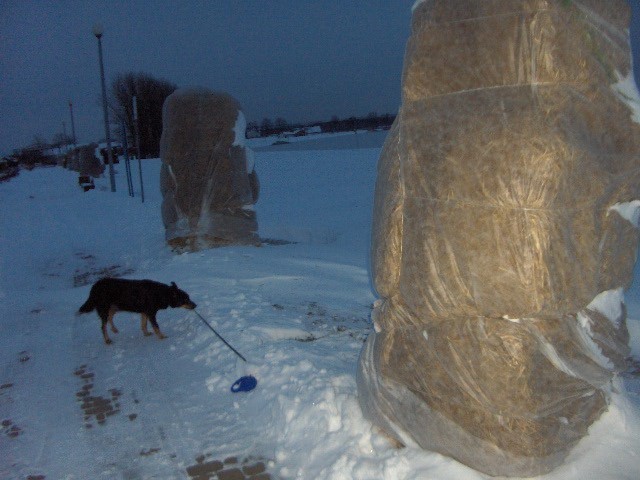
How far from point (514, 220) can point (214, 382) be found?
3137 millimetres

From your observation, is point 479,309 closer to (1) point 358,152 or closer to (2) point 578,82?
(2) point 578,82

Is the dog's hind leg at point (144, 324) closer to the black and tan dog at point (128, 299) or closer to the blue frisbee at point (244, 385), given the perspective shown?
the black and tan dog at point (128, 299)

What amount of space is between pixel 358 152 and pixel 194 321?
17.5 meters

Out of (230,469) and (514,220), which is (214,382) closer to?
(230,469)

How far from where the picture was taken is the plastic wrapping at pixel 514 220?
2592 millimetres

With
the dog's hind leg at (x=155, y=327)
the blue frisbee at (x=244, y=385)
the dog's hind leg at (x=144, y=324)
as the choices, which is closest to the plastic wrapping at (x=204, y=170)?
the dog's hind leg at (x=144, y=324)

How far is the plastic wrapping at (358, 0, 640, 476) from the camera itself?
8.50ft

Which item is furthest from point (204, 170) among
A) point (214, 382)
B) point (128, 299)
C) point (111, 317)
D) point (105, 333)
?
point (214, 382)

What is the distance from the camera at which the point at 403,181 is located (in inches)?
121

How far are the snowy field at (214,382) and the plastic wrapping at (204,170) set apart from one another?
658 mm

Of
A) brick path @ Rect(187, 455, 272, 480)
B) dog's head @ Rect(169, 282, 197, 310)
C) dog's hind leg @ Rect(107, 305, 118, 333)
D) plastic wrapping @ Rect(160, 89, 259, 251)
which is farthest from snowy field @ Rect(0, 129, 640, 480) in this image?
plastic wrapping @ Rect(160, 89, 259, 251)

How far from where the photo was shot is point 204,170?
10.5 metres

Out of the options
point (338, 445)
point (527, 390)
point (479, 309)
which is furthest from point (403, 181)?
point (338, 445)

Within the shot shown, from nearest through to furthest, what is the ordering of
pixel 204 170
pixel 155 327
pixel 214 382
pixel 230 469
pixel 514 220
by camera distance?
pixel 514 220
pixel 230 469
pixel 214 382
pixel 155 327
pixel 204 170
